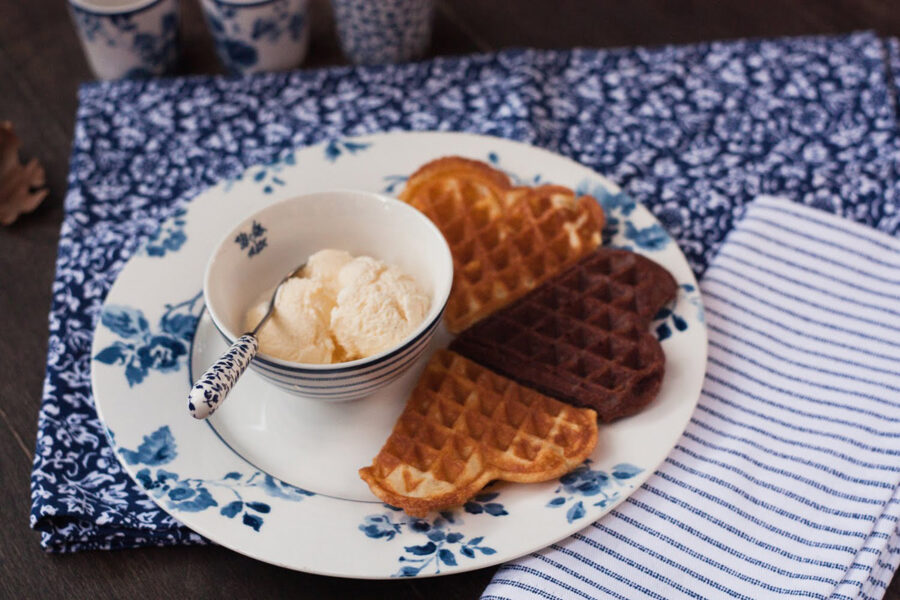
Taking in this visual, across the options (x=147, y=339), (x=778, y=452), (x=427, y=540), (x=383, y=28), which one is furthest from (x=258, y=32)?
(x=778, y=452)

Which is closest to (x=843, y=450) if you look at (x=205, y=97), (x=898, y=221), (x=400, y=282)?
(x=898, y=221)

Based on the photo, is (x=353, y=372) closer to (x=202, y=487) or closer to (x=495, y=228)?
(x=202, y=487)

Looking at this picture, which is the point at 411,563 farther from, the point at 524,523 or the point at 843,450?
the point at 843,450

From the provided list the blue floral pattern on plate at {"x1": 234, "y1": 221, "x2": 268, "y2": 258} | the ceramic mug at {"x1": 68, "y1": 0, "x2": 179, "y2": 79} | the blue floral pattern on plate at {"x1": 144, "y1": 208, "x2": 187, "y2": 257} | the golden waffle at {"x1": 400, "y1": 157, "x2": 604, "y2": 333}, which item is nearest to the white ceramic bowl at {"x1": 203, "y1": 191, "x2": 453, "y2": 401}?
the blue floral pattern on plate at {"x1": 234, "y1": 221, "x2": 268, "y2": 258}

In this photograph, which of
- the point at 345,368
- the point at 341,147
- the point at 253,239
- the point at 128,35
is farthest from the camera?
the point at 128,35

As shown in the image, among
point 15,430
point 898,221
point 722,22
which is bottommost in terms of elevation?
point 15,430

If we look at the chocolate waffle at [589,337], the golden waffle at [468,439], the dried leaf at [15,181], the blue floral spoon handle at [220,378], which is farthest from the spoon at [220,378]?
the dried leaf at [15,181]
